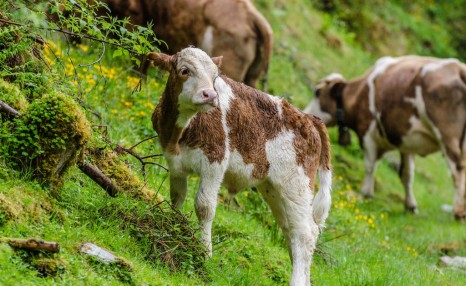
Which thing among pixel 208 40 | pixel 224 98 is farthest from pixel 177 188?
pixel 208 40

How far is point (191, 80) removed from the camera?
650 cm

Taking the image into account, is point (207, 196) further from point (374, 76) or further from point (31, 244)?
point (374, 76)

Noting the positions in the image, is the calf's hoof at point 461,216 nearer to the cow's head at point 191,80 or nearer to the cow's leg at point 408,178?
the cow's leg at point 408,178

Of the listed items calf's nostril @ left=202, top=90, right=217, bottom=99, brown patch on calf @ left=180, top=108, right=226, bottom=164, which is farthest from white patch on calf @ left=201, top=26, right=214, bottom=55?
calf's nostril @ left=202, top=90, right=217, bottom=99

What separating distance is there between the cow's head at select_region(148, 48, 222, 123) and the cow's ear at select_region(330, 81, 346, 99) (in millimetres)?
9766

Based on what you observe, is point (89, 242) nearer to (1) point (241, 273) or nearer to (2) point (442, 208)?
(1) point (241, 273)

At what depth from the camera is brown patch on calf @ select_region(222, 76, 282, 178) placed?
7.12 m

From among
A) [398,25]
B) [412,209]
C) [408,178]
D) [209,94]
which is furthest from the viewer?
[398,25]

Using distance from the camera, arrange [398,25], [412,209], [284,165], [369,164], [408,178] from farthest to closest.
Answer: [398,25], [408,178], [369,164], [412,209], [284,165]

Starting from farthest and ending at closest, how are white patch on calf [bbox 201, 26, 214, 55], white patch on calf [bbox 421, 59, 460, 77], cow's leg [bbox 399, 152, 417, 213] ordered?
1. cow's leg [bbox 399, 152, 417, 213]
2. white patch on calf [bbox 421, 59, 460, 77]
3. white patch on calf [bbox 201, 26, 214, 55]

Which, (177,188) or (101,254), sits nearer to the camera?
(101,254)

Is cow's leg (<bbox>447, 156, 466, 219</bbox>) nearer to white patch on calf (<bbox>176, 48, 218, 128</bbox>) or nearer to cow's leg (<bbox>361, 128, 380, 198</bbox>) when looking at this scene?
cow's leg (<bbox>361, 128, 380, 198</bbox>)

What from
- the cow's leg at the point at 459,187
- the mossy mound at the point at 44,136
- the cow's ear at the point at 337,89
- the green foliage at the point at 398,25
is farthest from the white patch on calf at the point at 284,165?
the green foliage at the point at 398,25

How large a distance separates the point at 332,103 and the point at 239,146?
951 centimetres
